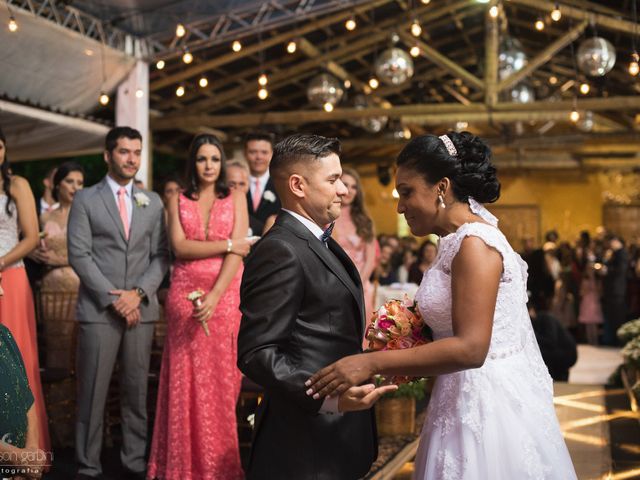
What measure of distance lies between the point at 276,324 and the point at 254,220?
121 inches

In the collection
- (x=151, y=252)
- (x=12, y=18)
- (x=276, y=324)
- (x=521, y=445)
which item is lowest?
(x=521, y=445)

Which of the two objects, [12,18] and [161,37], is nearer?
[12,18]

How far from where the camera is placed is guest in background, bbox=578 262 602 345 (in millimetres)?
13148

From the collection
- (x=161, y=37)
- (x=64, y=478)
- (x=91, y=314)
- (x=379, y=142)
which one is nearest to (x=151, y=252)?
(x=91, y=314)

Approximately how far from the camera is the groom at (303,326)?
215cm

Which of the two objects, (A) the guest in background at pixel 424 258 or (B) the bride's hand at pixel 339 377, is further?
(A) the guest in background at pixel 424 258

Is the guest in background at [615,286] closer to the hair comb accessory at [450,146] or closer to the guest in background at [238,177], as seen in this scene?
the guest in background at [238,177]

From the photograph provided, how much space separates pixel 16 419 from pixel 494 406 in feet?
4.77

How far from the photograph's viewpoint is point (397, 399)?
5.84m

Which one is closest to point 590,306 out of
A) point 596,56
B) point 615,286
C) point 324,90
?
point 615,286

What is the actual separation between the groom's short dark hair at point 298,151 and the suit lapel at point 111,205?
228cm

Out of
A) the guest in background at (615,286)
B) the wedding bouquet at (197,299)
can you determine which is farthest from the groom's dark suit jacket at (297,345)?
the guest in background at (615,286)

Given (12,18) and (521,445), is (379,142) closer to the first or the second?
(12,18)

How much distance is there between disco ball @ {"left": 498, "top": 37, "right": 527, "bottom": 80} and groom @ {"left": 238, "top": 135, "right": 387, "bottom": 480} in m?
9.73
